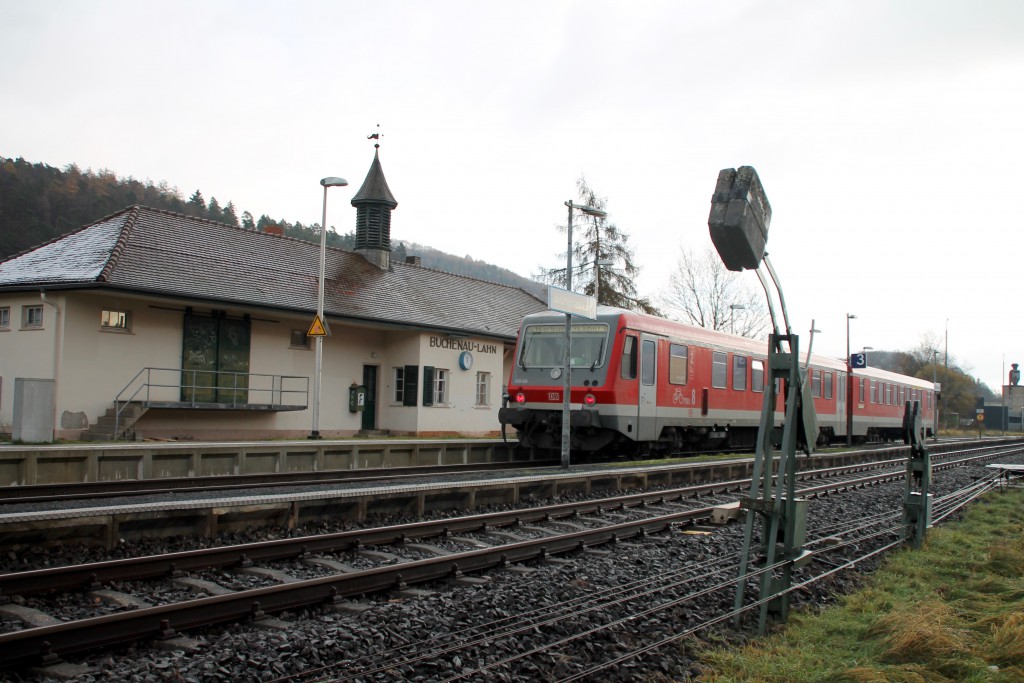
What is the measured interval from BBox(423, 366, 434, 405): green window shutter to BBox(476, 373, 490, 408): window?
8.73 ft

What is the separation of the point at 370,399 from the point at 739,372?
12679mm

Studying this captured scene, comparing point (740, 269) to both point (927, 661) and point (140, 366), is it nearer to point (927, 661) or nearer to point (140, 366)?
point (927, 661)

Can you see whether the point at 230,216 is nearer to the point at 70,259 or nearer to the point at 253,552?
the point at 70,259

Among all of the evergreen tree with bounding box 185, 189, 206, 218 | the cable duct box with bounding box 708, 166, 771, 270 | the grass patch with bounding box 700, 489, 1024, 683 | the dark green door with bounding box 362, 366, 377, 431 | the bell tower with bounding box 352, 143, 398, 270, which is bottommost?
the grass patch with bounding box 700, 489, 1024, 683

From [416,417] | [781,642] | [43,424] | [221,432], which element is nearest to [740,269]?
[781,642]

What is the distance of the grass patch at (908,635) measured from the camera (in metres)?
5.27

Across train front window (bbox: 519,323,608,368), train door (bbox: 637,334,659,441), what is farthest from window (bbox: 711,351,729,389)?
train front window (bbox: 519,323,608,368)

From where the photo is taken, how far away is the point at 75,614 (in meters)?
6.16

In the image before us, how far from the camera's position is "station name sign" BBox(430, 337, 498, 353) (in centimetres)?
2969

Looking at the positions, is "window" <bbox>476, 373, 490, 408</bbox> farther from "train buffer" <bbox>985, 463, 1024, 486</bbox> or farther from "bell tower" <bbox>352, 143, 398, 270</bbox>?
"train buffer" <bbox>985, 463, 1024, 486</bbox>

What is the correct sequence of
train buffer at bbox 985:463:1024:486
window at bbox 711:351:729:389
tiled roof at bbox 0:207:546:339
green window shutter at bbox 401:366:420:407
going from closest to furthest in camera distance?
train buffer at bbox 985:463:1024:486
window at bbox 711:351:729:389
tiled roof at bbox 0:207:546:339
green window shutter at bbox 401:366:420:407

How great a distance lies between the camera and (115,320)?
22391 mm

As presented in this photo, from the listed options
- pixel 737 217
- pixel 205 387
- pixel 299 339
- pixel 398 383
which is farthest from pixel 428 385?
pixel 737 217

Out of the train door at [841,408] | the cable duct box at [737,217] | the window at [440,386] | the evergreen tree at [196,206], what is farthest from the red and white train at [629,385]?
the evergreen tree at [196,206]
